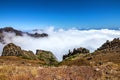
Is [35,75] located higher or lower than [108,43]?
lower

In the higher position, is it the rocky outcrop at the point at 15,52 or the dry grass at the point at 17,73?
the rocky outcrop at the point at 15,52

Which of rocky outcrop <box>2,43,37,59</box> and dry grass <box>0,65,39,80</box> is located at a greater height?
rocky outcrop <box>2,43,37,59</box>

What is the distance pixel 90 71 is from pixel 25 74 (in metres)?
8.10

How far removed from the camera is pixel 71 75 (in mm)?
28781

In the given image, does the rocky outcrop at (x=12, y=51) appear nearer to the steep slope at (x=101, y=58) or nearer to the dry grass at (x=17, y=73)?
the steep slope at (x=101, y=58)

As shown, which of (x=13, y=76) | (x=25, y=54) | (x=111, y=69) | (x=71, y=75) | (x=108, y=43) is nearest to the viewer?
(x=13, y=76)

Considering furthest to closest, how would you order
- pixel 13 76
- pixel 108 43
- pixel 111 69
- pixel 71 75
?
1. pixel 108 43
2. pixel 111 69
3. pixel 71 75
4. pixel 13 76

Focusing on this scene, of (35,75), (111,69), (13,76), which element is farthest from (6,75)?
(111,69)

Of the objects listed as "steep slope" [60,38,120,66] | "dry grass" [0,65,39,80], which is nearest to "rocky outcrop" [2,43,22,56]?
"steep slope" [60,38,120,66]

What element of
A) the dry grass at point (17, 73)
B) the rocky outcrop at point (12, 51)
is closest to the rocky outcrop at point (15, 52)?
the rocky outcrop at point (12, 51)

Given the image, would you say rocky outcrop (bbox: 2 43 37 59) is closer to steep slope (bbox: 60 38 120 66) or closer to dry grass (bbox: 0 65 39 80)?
steep slope (bbox: 60 38 120 66)

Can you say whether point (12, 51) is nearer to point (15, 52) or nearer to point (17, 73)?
point (15, 52)

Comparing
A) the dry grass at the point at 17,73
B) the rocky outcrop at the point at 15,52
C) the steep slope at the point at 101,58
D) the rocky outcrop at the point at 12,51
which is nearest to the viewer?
the dry grass at the point at 17,73

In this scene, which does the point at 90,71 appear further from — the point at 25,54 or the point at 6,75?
the point at 25,54
